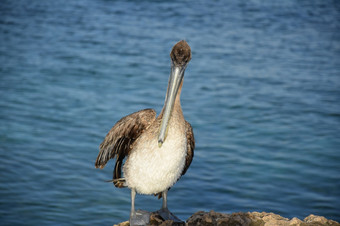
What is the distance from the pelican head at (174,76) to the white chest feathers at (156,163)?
0.13m

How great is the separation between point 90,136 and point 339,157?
545 centimetres

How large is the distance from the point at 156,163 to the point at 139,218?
0.67 metres

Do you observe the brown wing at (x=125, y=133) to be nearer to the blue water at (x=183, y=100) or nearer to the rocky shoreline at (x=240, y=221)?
the rocky shoreline at (x=240, y=221)

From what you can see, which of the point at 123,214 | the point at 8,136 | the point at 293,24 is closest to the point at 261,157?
the point at 123,214

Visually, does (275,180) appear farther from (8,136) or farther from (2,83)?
(2,83)

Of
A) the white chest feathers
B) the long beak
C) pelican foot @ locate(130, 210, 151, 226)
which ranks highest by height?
the long beak

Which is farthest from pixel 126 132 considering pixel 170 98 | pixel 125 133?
pixel 170 98

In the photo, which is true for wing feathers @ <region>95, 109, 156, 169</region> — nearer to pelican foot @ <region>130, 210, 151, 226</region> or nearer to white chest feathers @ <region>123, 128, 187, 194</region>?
white chest feathers @ <region>123, 128, 187, 194</region>

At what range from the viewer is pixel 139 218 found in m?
5.68

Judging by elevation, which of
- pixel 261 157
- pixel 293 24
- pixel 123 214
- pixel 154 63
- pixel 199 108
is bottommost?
pixel 123 214

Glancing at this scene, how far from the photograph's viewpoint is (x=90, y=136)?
1234 centimetres

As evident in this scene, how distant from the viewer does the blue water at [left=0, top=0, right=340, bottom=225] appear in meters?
10.3

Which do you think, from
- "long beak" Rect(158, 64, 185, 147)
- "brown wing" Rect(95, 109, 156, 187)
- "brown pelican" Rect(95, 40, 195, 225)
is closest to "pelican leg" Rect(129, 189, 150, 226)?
"brown pelican" Rect(95, 40, 195, 225)

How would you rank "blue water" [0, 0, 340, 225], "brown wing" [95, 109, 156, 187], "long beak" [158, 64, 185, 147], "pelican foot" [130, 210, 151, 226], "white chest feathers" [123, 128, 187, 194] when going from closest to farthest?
"long beak" [158, 64, 185, 147]
"white chest feathers" [123, 128, 187, 194]
"pelican foot" [130, 210, 151, 226]
"brown wing" [95, 109, 156, 187]
"blue water" [0, 0, 340, 225]
